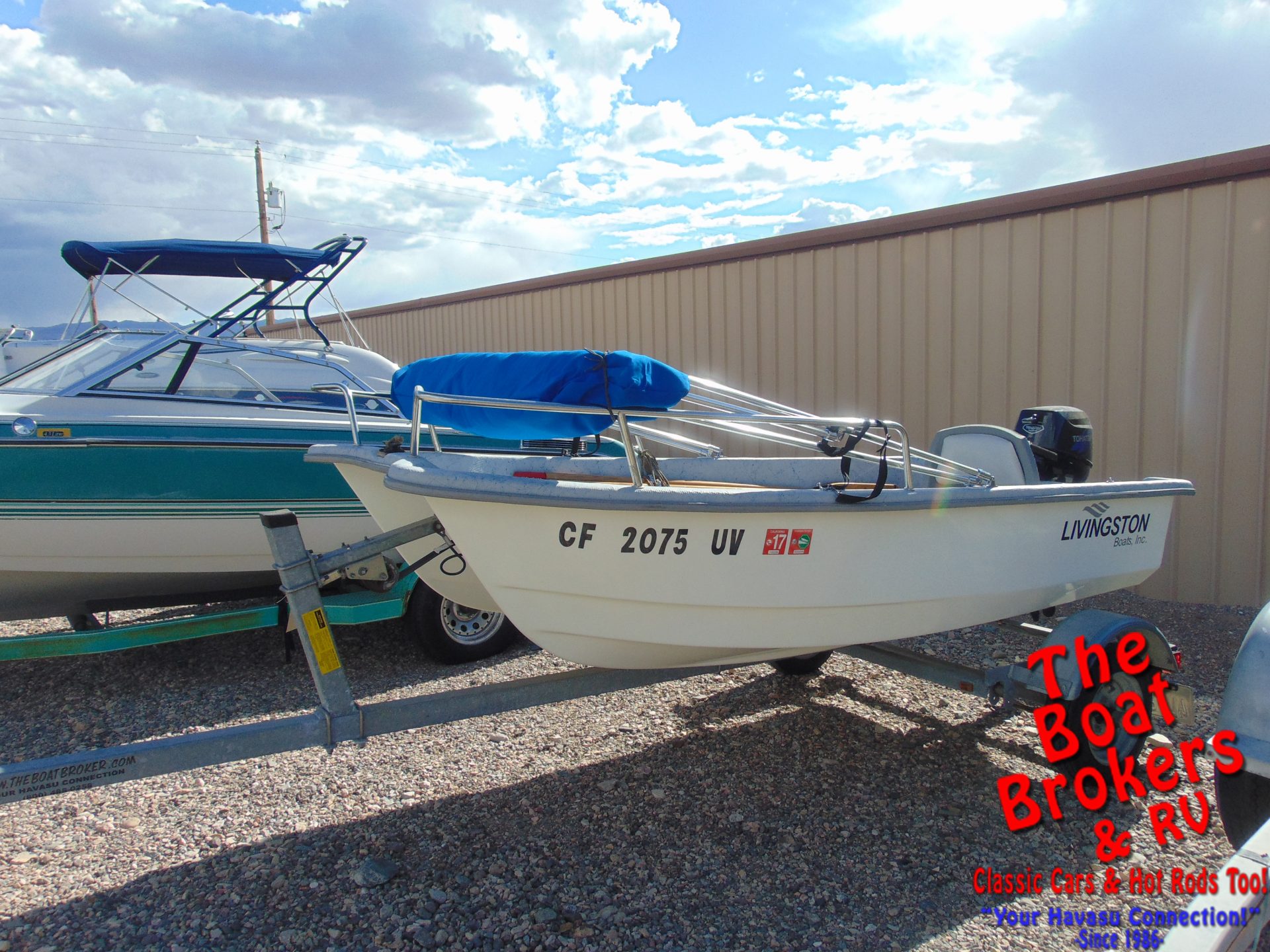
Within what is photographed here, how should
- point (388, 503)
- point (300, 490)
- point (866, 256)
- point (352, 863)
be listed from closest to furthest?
1. point (352, 863)
2. point (388, 503)
3. point (300, 490)
4. point (866, 256)

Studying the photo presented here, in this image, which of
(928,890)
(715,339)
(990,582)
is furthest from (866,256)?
(928,890)

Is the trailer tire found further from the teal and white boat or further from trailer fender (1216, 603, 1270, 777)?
the teal and white boat

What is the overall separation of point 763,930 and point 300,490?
11.1ft

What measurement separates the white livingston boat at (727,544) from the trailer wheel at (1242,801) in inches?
37.0

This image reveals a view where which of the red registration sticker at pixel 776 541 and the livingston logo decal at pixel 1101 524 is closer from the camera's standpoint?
the red registration sticker at pixel 776 541

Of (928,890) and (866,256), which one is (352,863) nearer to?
(928,890)

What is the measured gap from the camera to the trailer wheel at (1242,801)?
2.33 m

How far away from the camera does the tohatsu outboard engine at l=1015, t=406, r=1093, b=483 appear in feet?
12.6

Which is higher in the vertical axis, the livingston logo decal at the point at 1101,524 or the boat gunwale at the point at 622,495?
the boat gunwale at the point at 622,495

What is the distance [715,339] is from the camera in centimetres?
793

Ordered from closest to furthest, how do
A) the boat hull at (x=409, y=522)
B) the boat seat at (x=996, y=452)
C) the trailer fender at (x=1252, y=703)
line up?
the trailer fender at (x=1252, y=703) < the boat hull at (x=409, y=522) < the boat seat at (x=996, y=452)

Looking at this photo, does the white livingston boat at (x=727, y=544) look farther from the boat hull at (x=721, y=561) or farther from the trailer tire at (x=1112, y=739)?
the trailer tire at (x=1112, y=739)

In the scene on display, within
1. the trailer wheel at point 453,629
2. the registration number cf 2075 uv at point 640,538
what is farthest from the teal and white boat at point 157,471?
the registration number cf 2075 uv at point 640,538

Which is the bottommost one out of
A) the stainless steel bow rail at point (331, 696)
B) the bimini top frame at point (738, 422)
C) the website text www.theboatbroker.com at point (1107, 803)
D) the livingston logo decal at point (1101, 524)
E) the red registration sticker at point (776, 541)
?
the website text www.theboatbroker.com at point (1107, 803)
